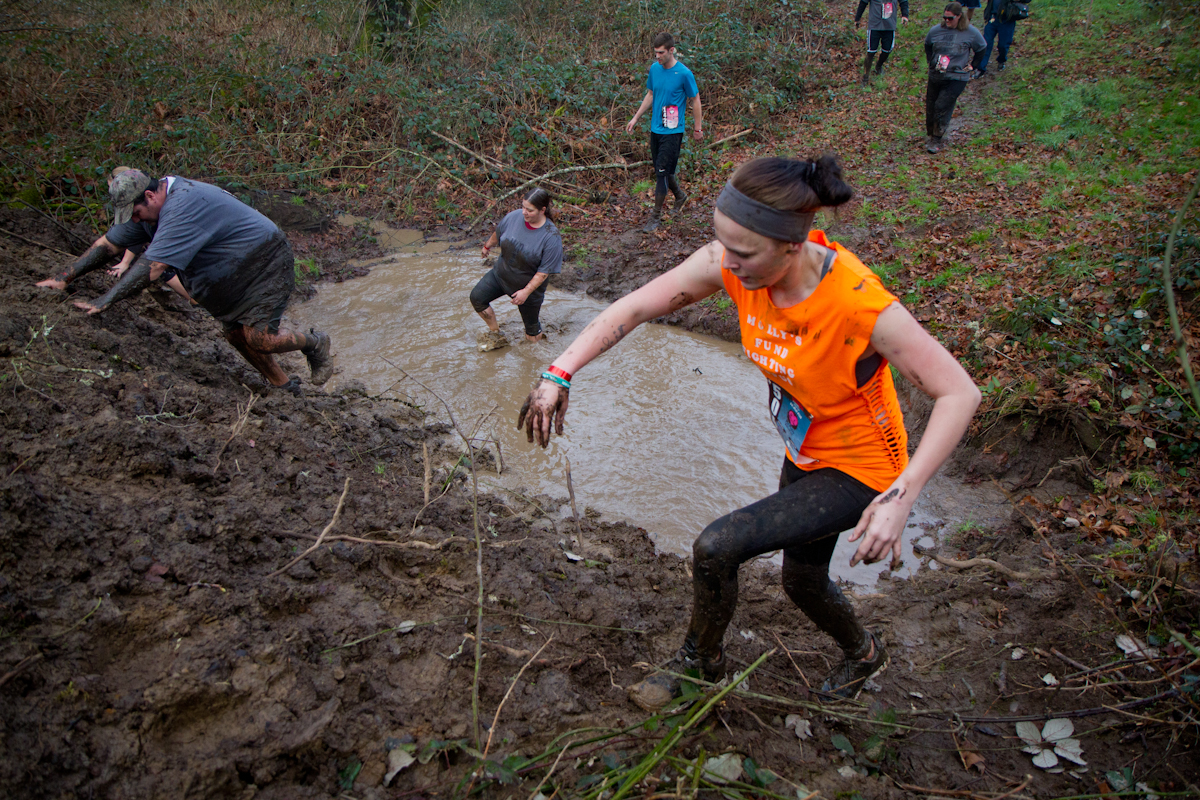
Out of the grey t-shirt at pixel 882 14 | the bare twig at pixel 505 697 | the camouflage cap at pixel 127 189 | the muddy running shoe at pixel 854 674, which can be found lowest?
the muddy running shoe at pixel 854 674

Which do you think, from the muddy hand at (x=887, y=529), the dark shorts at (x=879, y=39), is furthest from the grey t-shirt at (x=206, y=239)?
the dark shorts at (x=879, y=39)

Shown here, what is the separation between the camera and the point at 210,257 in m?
4.84

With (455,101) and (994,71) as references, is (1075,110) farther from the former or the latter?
(455,101)

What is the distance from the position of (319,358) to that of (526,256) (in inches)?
84.0

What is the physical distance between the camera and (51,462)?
9.55ft

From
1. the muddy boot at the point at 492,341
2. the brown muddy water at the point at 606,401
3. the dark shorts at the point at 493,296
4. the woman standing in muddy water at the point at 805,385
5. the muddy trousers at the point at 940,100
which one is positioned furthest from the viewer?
the muddy trousers at the point at 940,100

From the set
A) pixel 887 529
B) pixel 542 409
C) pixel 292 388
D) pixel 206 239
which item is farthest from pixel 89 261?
pixel 887 529

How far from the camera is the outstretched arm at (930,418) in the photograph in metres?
1.87

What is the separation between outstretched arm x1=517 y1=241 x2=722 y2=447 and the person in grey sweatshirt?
9.99m

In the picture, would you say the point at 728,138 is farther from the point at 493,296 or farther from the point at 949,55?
the point at 493,296

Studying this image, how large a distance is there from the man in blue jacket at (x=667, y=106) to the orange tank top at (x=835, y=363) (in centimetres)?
704

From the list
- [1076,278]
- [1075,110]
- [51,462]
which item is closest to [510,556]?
[51,462]

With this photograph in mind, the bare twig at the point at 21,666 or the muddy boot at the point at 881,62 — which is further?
the muddy boot at the point at 881,62

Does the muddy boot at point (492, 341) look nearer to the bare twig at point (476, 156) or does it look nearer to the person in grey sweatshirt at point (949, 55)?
the bare twig at point (476, 156)
